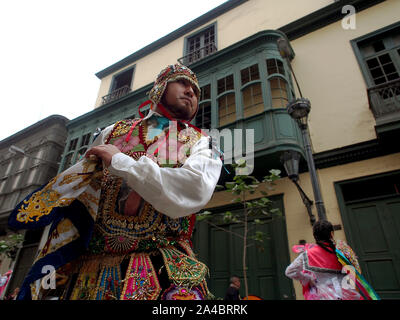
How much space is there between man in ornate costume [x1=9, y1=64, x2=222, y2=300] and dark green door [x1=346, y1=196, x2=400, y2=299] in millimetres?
5904

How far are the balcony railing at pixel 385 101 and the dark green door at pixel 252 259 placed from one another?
3636 millimetres

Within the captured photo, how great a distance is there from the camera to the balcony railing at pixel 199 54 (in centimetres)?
1083

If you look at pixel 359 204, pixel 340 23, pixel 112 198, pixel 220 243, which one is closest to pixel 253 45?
pixel 340 23

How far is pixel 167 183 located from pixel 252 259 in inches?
253

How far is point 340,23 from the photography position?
26.6 feet

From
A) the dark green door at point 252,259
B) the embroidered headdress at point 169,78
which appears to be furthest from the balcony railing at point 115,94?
the embroidered headdress at point 169,78

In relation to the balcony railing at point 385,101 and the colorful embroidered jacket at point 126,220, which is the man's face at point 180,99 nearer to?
the colorful embroidered jacket at point 126,220

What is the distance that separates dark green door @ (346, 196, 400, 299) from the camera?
16.9 feet

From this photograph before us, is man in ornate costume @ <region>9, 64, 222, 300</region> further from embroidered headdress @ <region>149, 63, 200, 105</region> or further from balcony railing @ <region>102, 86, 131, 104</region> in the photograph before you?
balcony railing @ <region>102, 86, 131, 104</region>

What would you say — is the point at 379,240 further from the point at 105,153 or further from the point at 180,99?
the point at 105,153

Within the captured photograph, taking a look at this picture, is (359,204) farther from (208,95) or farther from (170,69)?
(170,69)

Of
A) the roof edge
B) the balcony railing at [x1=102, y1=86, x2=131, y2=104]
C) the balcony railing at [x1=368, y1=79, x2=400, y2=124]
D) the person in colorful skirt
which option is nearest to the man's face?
the person in colorful skirt

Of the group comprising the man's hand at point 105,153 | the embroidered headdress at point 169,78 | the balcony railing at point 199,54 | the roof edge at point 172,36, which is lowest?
the man's hand at point 105,153

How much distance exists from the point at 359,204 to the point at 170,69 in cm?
640
